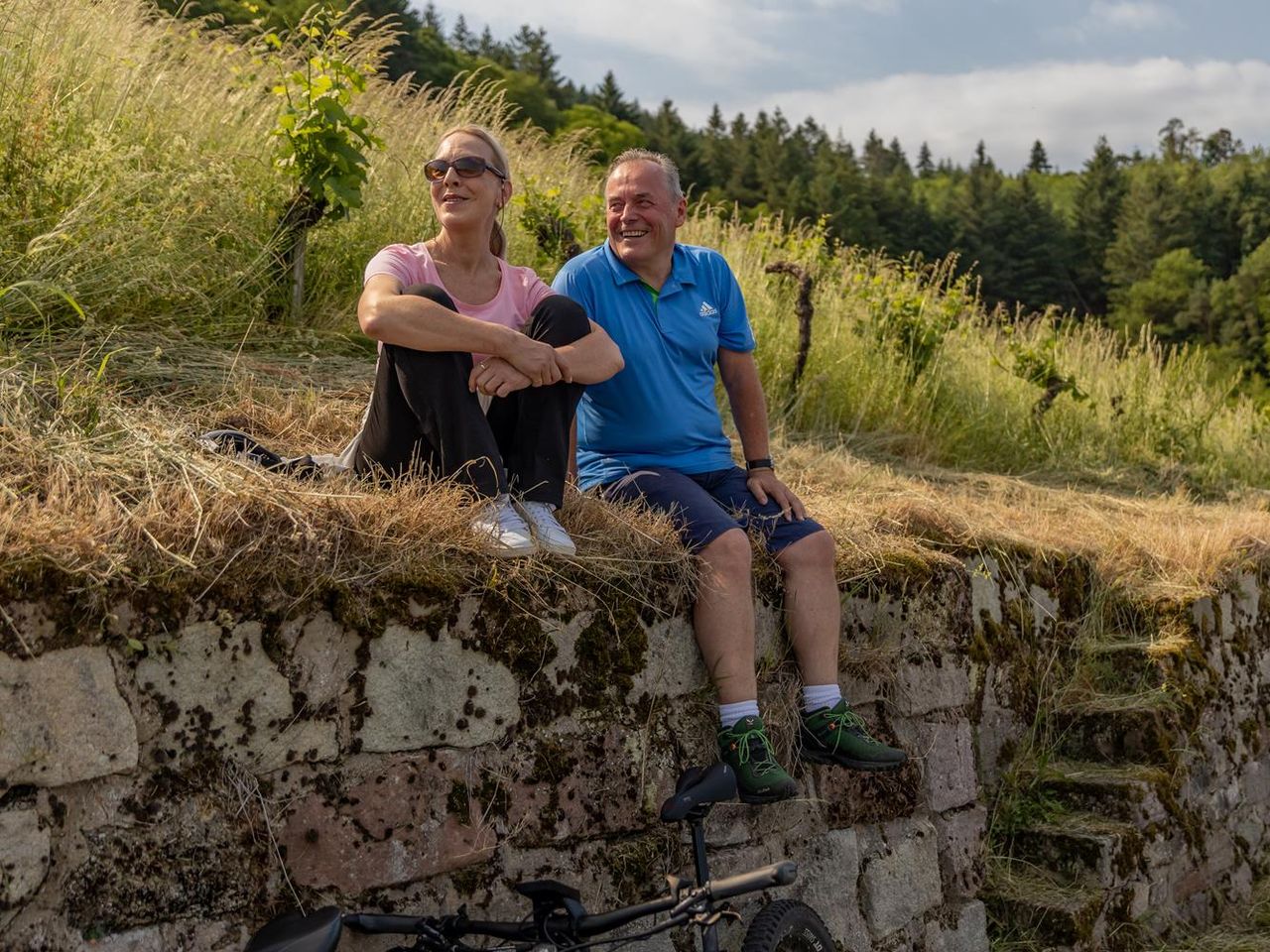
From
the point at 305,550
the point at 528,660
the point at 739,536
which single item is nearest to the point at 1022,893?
the point at 739,536

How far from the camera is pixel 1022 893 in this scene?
4445 millimetres

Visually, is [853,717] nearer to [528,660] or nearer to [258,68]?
[528,660]

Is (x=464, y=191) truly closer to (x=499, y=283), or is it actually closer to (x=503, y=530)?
(x=499, y=283)

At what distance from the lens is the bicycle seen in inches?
101

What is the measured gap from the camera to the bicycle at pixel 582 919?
257 cm

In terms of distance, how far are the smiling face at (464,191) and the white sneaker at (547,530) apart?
88 centimetres

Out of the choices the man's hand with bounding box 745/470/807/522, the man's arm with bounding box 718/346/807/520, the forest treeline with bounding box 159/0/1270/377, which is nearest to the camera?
the man's hand with bounding box 745/470/807/522

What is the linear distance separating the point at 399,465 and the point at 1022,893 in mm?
2641

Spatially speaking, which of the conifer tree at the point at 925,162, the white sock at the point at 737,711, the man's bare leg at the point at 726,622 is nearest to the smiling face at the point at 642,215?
the man's bare leg at the point at 726,622

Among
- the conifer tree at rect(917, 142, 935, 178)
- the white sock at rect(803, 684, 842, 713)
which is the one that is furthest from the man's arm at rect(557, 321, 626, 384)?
the conifer tree at rect(917, 142, 935, 178)

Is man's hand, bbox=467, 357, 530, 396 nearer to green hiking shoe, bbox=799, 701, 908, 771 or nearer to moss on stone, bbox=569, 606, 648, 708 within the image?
moss on stone, bbox=569, 606, 648, 708

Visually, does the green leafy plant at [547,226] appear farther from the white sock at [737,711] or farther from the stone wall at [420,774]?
the white sock at [737,711]

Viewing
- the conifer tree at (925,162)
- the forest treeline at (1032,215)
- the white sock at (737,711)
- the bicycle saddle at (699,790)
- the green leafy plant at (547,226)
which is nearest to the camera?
the bicycle saddle at (699,790)

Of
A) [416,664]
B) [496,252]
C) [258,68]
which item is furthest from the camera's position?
[258,68]
